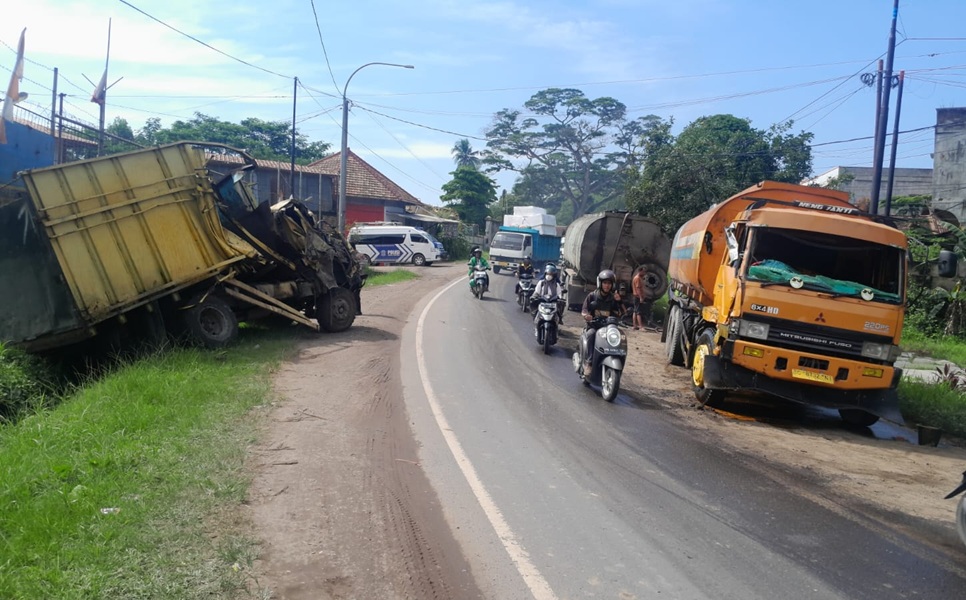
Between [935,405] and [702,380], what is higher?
[702,380]

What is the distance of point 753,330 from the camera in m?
9.26

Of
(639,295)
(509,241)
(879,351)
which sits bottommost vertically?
(639,295)

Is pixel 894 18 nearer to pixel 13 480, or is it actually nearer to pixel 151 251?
pixel 151 251

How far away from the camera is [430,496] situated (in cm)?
584

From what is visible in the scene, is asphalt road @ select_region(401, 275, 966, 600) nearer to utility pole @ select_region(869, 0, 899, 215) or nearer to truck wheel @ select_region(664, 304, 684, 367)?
truck wheel @ select_region(664, 304, 684, 367)

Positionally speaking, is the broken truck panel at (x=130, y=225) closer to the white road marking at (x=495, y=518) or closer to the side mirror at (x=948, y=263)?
the white road marking at (x=495, y=518)

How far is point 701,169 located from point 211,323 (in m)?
20.1

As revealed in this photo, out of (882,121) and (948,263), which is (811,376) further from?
(882,121)

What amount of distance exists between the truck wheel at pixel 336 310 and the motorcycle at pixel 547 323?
3753mm

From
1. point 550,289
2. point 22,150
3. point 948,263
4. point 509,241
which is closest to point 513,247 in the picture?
point 509,241

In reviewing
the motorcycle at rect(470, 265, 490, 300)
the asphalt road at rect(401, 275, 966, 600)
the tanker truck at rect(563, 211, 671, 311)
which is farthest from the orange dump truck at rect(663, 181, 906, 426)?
the motorcycle at rect(470, 265, 490, 300)

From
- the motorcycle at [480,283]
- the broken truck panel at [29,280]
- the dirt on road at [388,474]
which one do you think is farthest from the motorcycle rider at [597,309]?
the motorcycle at [480,283]

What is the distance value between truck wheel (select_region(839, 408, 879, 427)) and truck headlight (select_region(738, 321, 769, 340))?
1686 millimetres

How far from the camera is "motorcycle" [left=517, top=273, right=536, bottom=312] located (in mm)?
21078
